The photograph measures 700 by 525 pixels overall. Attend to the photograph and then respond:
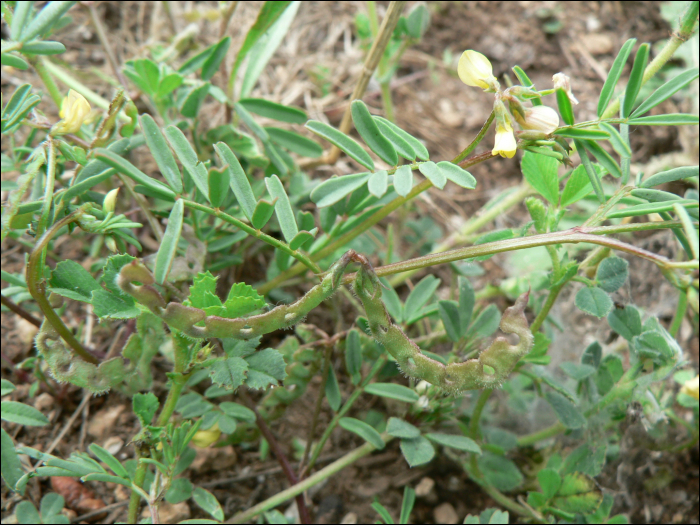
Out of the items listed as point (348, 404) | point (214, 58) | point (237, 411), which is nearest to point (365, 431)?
point (348, 404)

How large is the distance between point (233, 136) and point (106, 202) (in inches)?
23.5

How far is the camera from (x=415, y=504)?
177 cm

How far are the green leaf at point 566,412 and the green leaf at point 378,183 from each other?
80 centimetres

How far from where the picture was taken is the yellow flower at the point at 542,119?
1.00m

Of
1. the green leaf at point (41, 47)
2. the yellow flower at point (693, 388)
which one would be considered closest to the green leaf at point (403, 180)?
the yellow flower at point (693, 388)

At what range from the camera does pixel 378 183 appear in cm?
105

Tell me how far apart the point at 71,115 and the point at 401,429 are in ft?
3.49

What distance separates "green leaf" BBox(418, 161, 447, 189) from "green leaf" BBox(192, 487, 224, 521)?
928 mm

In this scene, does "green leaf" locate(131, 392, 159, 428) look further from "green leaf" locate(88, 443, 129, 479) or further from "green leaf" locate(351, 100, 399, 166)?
"green leaf" locate(351, 100, 399, 166)

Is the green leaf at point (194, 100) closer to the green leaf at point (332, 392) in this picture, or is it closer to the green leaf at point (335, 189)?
the green leaf at point (335, 189)

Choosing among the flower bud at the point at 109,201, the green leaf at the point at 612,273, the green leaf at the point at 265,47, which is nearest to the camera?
the flower bud at the point at 109,201

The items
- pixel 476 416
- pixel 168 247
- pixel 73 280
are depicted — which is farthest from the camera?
pixel 476 416

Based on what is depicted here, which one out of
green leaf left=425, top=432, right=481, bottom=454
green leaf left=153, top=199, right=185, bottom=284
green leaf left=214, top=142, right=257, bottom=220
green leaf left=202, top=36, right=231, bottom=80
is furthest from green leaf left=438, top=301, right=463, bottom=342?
green leaf left=202, top=36, right=231, bottom=80

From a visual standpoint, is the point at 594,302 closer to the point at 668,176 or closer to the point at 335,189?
the point at 668,176
